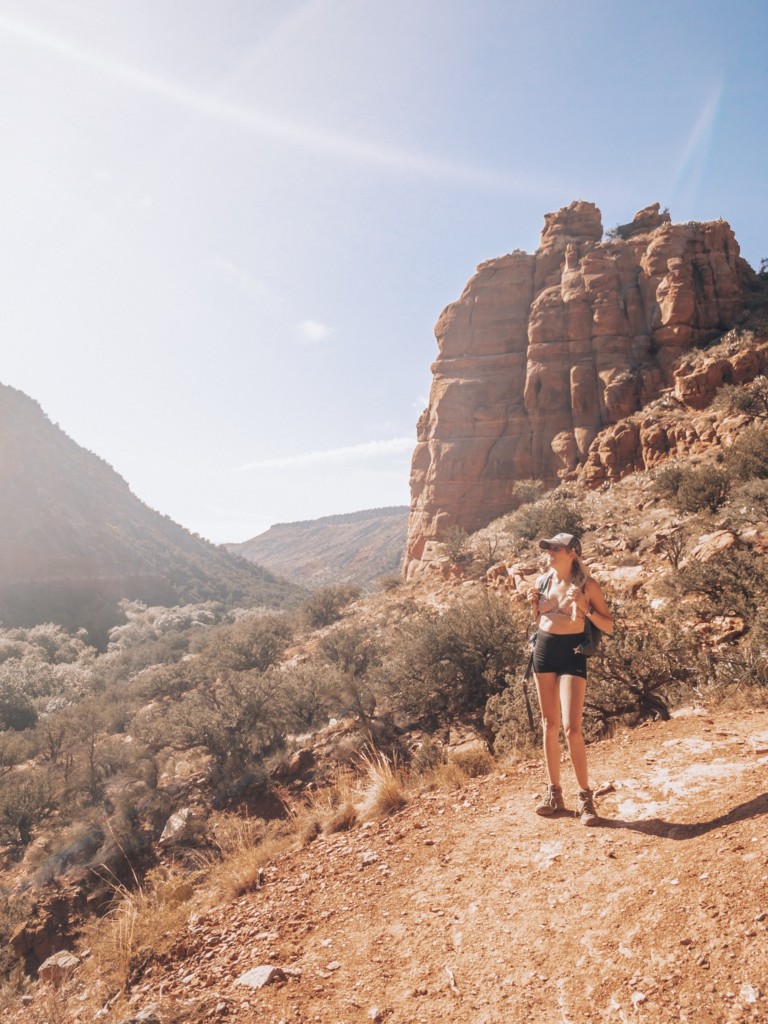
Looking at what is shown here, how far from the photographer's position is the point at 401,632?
11.7 metres

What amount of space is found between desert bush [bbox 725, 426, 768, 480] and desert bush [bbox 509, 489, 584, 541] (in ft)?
15.2

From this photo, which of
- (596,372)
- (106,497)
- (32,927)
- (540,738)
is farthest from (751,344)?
(106,497)

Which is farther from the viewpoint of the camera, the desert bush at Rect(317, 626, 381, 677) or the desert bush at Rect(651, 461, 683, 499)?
the desert bush at Rect(651, 461, 683, 499)

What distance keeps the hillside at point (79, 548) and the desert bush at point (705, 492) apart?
3795cm

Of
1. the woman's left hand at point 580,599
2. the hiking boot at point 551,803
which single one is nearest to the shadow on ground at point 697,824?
the hiking boot at point 551,803

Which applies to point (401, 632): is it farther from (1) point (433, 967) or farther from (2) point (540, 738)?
(1) point (433, 967)

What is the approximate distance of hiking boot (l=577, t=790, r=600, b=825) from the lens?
10.5 ft

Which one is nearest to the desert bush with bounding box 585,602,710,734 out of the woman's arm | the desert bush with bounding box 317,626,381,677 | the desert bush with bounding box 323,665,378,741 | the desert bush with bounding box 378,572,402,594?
the woman's arm

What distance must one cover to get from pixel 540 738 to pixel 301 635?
16979mm

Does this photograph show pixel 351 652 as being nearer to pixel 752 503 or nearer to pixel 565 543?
pixel 752 503

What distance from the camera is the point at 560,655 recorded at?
3561 mm

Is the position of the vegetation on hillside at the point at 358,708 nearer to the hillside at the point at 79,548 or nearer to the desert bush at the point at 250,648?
the desert bush at the point at 250,648

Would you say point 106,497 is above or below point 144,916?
above

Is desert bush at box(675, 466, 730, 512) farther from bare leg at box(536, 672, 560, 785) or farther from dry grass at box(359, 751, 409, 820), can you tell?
dry grass at box(359, 751, 409, 820)
